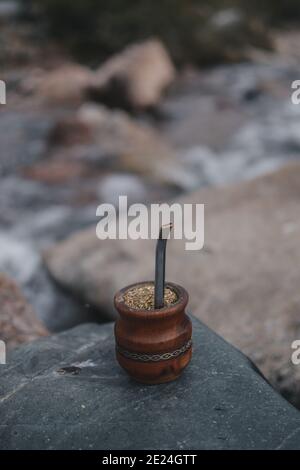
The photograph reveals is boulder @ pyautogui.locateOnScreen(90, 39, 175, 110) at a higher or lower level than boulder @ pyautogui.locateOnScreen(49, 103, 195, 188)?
higher

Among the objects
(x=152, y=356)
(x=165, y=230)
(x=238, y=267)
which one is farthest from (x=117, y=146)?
(x=152, y=356)

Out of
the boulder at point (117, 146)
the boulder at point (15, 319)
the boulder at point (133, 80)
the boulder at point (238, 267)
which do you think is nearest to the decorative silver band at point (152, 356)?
the boulder at point (238, 267)

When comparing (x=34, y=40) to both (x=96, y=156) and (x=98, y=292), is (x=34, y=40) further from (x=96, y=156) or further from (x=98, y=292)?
(x=98, y=292)

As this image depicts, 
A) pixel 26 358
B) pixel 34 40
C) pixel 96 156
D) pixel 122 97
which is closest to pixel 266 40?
pixel 34 40

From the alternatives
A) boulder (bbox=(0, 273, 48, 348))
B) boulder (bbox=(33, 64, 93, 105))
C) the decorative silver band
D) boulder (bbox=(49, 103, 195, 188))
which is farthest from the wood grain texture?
boulder (bbox=(33, 64, 93, 105))

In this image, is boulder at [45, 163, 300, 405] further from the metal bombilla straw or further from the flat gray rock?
the metal bombilla straw
